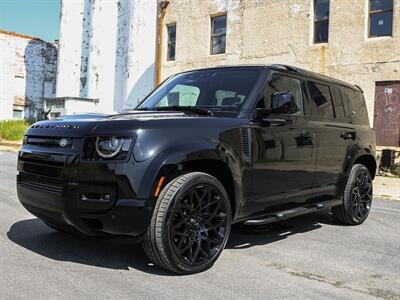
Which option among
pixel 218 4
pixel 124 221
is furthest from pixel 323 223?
pixel 218 4

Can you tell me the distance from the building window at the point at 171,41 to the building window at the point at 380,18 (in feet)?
30.0

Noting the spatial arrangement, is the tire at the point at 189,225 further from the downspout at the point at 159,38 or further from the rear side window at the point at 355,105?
the downspout at the point at 159,38

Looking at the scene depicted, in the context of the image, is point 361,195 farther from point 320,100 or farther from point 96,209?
point 96,209

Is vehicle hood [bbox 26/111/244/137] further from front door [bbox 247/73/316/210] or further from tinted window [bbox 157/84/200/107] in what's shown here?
tinted window [bbox 157/84/200/107]

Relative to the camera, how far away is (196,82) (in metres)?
5.22

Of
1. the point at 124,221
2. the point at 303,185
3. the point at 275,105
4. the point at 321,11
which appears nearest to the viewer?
the point at 124,221

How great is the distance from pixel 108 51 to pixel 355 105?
21024 millimetres

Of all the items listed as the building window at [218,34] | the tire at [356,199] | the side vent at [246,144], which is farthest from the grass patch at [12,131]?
the side vent at [246,144]

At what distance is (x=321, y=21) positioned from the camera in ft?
53.4

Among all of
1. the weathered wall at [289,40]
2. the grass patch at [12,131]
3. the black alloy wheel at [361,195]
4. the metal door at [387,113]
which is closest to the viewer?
the black alloy wheel at [361,195]

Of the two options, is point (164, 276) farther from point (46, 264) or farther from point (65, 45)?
point (65, 45)

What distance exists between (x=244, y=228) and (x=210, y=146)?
2.05 metres

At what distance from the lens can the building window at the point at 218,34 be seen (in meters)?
19.3

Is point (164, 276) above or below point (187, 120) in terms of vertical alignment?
below
